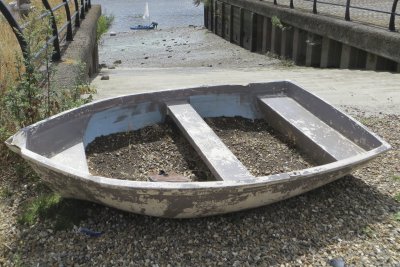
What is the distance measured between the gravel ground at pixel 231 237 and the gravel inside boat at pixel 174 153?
1.54 feet

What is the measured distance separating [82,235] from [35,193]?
2.42ft

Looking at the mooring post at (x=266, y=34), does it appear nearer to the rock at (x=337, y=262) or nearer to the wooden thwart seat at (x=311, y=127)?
the wooden thwart seat at (x=311, y=127)

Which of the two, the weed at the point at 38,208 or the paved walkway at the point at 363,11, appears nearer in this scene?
the weed at the point at 38,208

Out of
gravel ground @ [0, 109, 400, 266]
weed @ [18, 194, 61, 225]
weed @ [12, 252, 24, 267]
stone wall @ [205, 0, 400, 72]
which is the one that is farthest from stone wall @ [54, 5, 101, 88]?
stone wall @ [205, 0, 400, 72]

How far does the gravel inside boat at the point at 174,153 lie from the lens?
11.8ft

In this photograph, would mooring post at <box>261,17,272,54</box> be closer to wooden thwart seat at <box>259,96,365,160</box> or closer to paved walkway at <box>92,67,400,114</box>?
paved walkway at <box>92,67,400,114</box>

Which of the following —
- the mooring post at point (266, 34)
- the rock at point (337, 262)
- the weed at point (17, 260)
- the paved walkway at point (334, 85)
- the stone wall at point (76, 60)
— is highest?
the stone wall at point (76, 60)

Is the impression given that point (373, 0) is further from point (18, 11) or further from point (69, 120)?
point (69, 120)

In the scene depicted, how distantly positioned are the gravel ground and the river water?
2519 centimetres

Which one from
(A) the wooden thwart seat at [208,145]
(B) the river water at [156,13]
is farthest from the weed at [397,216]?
Result: (B) the river water at [156,13]

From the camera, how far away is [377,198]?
3.35 metres

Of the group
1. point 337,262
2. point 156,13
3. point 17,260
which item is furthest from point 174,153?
point 156,13

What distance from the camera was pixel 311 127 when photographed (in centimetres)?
404

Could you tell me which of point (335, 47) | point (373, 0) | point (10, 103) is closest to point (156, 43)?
point (373, 0)
